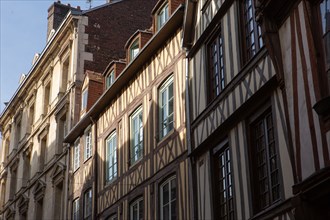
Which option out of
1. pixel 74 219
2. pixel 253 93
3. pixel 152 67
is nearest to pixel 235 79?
pixel 253 93

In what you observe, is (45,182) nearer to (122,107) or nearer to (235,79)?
(122,107)

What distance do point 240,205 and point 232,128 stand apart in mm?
1375

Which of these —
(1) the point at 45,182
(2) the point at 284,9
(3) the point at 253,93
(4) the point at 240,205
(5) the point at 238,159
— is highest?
(1) the point at 45,182

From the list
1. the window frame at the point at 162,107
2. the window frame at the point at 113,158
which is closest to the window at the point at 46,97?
the window frame at the point at 113,158

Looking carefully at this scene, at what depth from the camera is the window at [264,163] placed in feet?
31.1

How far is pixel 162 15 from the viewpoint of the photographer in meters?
15.7

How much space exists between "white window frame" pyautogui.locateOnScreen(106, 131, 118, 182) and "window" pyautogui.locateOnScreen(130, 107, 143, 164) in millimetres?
976

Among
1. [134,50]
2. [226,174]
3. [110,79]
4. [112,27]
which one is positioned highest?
[112,27]

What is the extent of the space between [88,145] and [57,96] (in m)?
4.34

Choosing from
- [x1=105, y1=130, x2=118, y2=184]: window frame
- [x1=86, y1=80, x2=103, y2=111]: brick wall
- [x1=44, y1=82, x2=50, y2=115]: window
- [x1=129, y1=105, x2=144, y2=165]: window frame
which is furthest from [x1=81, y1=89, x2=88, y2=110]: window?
[x1=44, y1=82, x2=50, y2=115]: window

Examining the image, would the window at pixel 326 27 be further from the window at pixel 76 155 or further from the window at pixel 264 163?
the window at pixel 76 155

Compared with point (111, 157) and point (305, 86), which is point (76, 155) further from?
point (305, 86)

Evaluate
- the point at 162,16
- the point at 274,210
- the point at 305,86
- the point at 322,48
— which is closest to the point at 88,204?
the point at 162,16

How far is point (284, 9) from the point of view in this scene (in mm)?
9211
